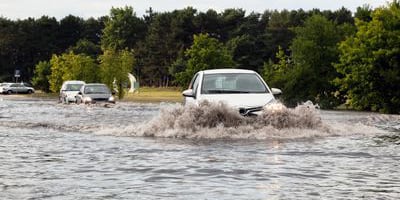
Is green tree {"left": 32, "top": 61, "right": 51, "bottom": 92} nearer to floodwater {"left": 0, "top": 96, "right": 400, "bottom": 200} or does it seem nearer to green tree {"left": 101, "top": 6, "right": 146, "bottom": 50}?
green tree {"left": 101, "top": 6, "right": 146, "bottom": 50}

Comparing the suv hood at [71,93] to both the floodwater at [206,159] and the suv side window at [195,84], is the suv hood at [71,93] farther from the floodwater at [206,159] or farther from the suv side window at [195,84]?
the suv side window at [195,84]

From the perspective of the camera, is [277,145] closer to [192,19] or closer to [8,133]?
[8,133]

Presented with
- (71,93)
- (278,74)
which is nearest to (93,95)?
(71,93)

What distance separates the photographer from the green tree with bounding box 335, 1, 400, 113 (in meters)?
38.1

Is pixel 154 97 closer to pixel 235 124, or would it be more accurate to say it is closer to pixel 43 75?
pixel 43 75

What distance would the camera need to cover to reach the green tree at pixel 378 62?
38.1 meters

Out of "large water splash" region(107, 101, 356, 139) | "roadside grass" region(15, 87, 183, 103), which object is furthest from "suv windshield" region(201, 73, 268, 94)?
"roadside grass" region(15, 87, 183, 103)

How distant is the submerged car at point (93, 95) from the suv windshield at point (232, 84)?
76.2ft

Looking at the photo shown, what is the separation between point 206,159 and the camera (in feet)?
40.2

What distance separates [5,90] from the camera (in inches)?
3743

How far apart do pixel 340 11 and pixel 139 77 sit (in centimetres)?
3534

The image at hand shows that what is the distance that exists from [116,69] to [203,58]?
7.51m

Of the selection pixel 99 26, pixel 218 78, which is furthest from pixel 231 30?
pixel 218 78

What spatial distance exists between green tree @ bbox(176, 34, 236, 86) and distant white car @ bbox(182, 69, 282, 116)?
130 feet
